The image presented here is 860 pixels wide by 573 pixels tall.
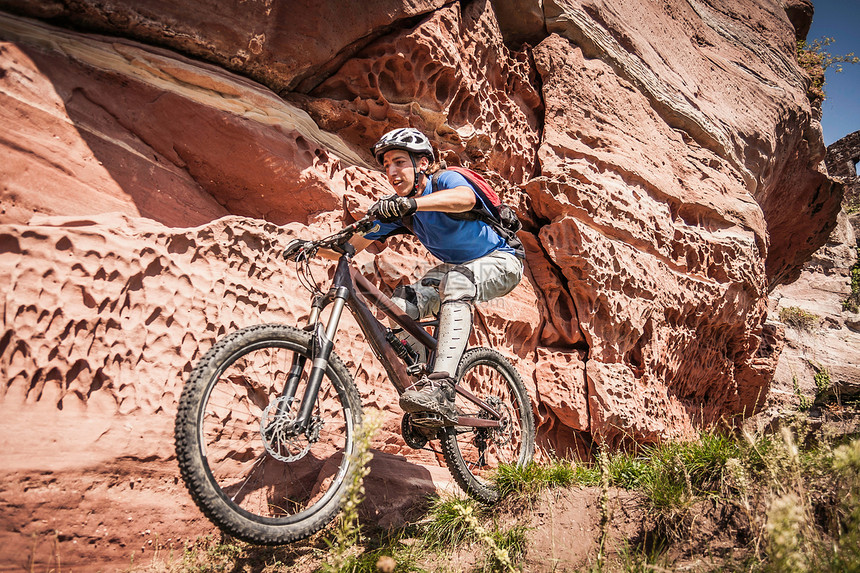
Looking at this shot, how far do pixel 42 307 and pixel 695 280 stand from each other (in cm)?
670

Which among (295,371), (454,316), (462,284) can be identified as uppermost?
(462,284)

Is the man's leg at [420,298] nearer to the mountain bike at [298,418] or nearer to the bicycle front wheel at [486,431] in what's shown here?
the mountain bike at [298,418]

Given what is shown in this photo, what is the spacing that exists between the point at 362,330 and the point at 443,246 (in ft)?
→ 2.84

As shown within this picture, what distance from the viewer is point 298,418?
8.05 ft

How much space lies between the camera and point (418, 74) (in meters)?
4.82

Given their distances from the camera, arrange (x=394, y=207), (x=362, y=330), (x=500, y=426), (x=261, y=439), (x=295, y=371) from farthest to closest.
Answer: (x=500, y=426) < (x=362, y=330) < (x=261, y=439) < (x=394, y=207) < (x=295, y=371)

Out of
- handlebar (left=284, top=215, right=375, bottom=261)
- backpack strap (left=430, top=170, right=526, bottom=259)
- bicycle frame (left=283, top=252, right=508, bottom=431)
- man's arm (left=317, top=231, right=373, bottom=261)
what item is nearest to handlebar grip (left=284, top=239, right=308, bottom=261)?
handlebar (left=284, top=215, right=375, bottom=261)

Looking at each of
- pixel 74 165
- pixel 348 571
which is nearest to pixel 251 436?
pixel 348 571

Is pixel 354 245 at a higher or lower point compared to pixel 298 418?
higher

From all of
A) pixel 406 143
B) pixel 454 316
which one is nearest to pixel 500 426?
pixel 454 316

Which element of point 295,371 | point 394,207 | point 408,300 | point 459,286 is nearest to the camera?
point 295,371

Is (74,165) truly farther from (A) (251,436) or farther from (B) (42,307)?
(A) (251,436)

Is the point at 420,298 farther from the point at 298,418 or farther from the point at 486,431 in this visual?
the point at 298,418

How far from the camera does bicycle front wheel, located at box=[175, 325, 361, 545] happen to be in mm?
2227
